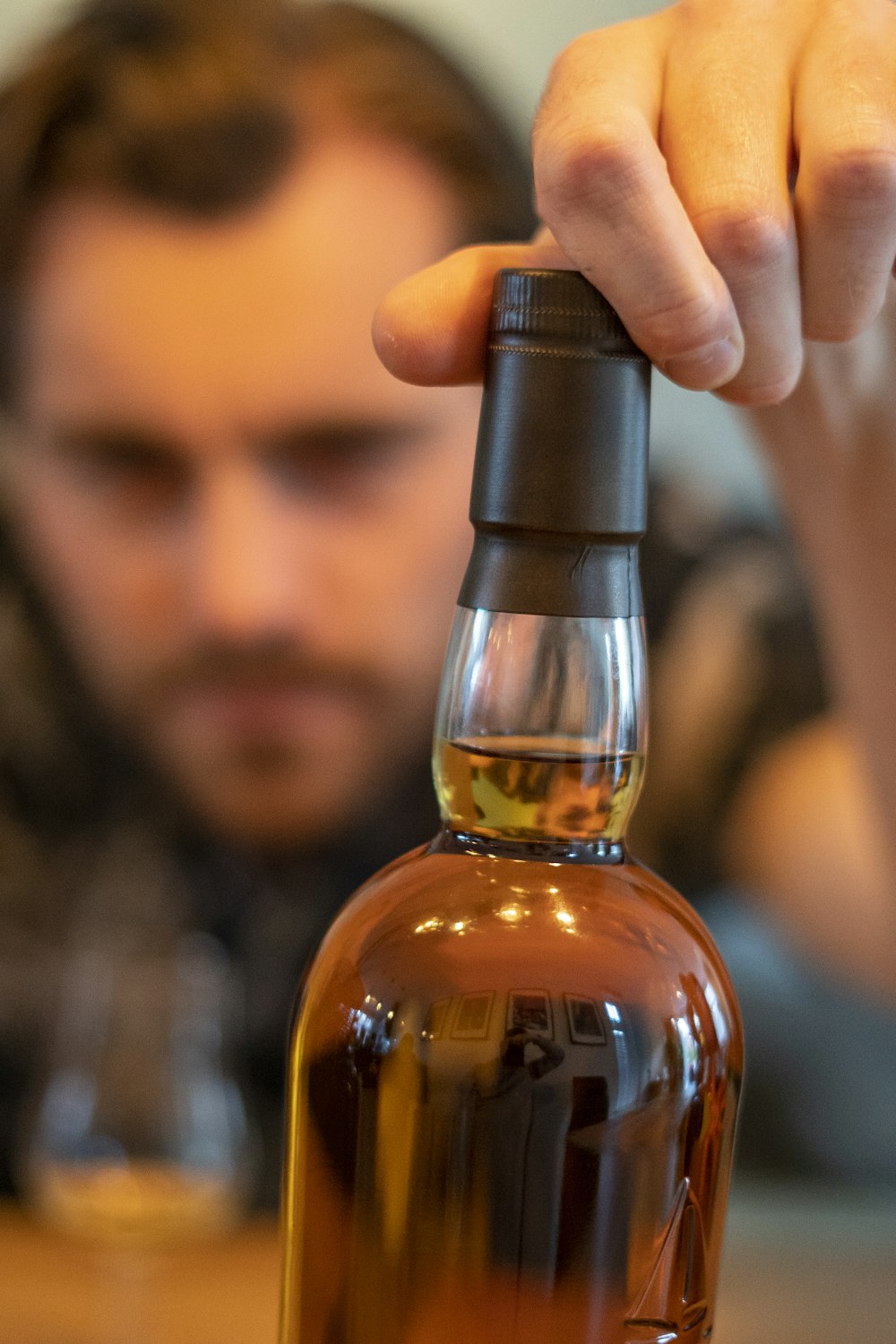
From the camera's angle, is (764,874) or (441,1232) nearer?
(441,1232)

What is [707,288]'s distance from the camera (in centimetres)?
39

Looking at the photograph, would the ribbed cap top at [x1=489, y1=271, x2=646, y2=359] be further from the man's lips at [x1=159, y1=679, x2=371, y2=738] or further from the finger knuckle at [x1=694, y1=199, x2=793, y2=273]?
the man's lips at [x1=159, y1=679, x2=371, y2=738]

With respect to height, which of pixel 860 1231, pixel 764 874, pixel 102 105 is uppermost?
pixel 102 105

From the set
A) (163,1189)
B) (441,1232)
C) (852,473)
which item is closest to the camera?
(441,1232)

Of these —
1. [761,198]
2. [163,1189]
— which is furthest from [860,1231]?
[761,198]

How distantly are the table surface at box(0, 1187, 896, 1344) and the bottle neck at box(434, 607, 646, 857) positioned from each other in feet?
1.68

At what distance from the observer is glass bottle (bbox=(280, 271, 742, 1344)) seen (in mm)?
353

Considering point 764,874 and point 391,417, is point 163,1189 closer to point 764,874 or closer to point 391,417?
point 391,417

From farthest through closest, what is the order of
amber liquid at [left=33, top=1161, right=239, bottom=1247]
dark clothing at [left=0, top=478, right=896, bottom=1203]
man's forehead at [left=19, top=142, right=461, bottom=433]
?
dark clothing at [left=0, top=478, right=896, bottom=1203]
man's forehead at [left=19, top=142, right=461, bottom=433]
amber liquid at [left=33, top=1161, right=239, bottom=1247]

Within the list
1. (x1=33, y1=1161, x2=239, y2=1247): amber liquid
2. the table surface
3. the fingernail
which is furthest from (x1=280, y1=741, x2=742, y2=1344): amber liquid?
(x1=33, y1=1161, x2=239, y2=1247): amber liquid

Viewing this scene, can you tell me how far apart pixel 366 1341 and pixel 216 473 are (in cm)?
128

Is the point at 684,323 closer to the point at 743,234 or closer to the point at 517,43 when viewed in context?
the point at 743,234

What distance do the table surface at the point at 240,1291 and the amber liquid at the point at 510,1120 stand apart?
464 mm

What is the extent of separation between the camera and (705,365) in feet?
1.31
